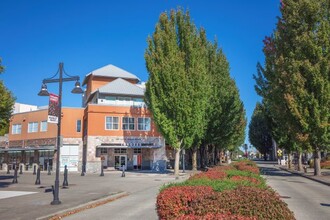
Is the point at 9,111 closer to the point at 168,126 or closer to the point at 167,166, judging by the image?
the point at 168,126

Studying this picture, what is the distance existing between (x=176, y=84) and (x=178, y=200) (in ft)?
87.4

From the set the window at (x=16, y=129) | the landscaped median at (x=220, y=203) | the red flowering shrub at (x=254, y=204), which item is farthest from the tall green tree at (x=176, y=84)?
the window at (x=16, y=129)

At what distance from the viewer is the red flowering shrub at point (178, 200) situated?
689 centimetres

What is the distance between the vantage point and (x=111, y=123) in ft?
151

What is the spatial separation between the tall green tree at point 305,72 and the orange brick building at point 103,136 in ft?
69.0

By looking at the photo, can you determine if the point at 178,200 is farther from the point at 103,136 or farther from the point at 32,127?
the point at 32,127

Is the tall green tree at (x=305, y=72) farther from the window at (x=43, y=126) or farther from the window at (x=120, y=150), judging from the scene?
the window at (x=43, y=126)

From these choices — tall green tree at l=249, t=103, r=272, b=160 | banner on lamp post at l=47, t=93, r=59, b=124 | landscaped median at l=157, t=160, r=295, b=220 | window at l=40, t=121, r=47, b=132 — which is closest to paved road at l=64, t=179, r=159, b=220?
landscaped median at l=157, t=160, r=295, b=220

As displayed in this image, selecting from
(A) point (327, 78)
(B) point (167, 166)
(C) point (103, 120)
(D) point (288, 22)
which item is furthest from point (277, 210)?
(B) point (167, 166)

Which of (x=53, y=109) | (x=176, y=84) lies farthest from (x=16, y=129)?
(x=53, y=109)

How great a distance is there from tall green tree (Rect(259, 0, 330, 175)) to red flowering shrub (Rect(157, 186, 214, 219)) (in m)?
22.8

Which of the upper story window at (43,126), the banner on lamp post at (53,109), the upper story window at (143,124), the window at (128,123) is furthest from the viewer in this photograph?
the upper story window at (43,126)

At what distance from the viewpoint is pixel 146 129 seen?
47156 millimetres

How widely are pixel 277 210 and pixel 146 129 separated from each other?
41.7 m
